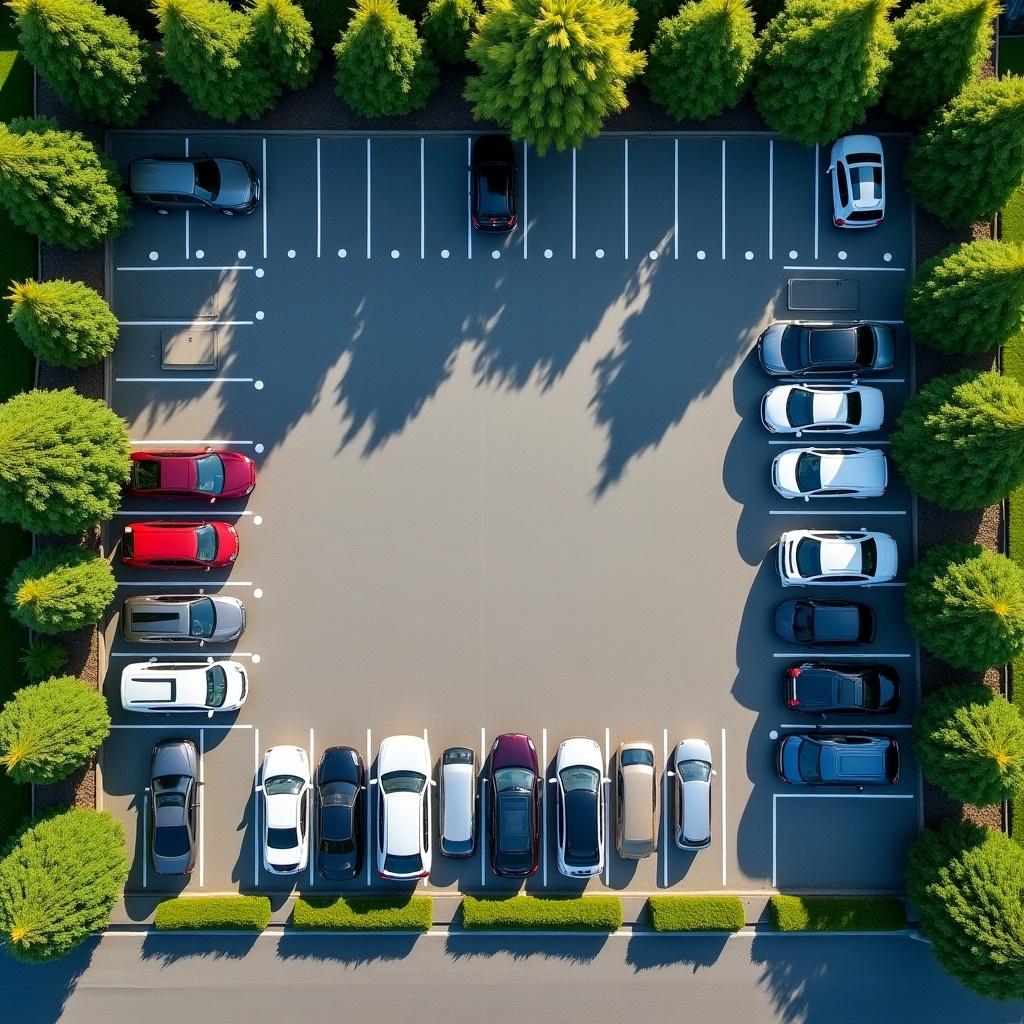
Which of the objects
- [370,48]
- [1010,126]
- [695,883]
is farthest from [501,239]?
[695,883]

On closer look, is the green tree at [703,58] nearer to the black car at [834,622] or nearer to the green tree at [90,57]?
the green tree at [90,57]

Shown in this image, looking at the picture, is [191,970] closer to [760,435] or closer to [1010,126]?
[760,435]

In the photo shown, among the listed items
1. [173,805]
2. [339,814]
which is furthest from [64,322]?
[339,814]

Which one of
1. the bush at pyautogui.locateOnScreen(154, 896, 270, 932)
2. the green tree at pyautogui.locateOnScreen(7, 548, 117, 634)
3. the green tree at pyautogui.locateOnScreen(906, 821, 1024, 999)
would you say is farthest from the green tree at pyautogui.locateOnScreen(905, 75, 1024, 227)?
the bush at pyautogui.locateOnScreen(154, 896, 270, 932)

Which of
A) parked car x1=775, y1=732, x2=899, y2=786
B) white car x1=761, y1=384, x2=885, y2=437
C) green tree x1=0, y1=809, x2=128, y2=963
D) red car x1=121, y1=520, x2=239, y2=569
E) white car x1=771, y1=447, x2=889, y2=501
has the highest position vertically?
white car x1=761, y1=384, x2=885, y2=437

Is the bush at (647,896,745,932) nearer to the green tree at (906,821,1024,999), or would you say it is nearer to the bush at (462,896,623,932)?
A: the bush at (462,896,623,932)

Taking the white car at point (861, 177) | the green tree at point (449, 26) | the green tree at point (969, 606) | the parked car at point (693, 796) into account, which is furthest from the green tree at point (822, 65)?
the parked car at point (693, 796)
